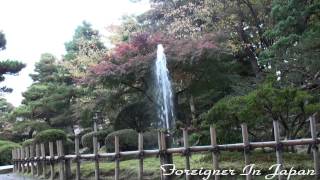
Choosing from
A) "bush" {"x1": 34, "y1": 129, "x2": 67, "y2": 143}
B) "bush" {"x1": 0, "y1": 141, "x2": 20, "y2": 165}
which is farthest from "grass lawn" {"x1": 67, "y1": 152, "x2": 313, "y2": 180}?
"bush" {"x1": 0, "y1": 141, "x2": 20, "y2": 165}

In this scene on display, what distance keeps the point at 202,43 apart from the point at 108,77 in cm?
355

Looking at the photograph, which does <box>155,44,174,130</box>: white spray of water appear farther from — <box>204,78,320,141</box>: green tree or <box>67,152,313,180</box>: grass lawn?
<box>204,78,320,141</box>: green tree

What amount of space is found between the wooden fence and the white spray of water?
3.64 meters

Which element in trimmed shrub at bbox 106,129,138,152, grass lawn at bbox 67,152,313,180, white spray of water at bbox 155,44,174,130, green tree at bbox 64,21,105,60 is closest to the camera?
grass lawn at bbox 67,152,313,180

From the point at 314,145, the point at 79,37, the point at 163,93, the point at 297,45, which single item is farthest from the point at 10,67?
the point at 314,145

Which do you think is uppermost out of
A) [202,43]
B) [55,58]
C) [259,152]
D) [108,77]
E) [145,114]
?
[55,58]

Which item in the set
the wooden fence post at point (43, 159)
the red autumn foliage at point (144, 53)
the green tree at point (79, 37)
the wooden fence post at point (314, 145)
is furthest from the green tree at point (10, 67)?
the wooden fence post at point (314, 145)

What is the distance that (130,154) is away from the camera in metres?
10.2

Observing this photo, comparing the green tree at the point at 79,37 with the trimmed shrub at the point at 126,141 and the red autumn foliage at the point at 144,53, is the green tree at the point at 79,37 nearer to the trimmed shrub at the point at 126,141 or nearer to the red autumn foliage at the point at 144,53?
the red autumn foliage at the point at 144,53

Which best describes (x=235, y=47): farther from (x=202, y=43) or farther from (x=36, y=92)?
(x=36, y=92)

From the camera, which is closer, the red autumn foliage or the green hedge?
the green hedge

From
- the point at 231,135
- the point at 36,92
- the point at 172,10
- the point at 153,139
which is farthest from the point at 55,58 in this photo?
the point at 231,135

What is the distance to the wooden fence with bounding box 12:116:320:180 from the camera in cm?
721

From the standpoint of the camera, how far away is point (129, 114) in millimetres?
19219
